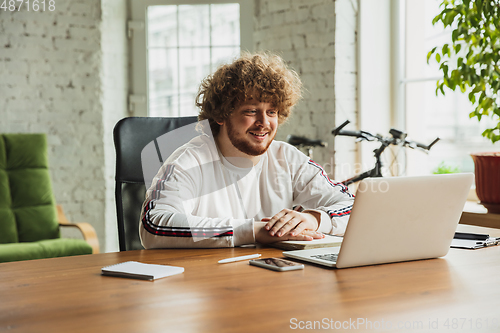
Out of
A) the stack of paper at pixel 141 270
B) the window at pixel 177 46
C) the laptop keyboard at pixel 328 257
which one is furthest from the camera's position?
the window at pixel 177 46

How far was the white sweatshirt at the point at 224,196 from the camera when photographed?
134 cm

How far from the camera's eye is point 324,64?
3.05 metres

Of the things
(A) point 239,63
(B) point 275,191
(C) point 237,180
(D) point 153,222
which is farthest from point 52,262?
(A) point 239,63

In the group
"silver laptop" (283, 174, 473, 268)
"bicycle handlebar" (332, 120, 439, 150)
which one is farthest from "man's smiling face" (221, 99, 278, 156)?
"bicycle handlebar" (332, 120, 439, 150)

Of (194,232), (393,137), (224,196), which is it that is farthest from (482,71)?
(194,232)

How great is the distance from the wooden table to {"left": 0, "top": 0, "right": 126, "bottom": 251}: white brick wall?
7.45ft

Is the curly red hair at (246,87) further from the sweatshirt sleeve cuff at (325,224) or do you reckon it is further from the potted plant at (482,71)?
the potted plant at (482,71)

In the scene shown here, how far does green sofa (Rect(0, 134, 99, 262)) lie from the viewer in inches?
114

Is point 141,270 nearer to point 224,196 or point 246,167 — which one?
point 224,196

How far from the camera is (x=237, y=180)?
67.1 inches

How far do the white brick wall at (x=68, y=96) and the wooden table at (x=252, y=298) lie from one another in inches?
89.4

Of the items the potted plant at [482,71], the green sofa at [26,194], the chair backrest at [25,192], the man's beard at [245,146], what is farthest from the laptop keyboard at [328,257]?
the chair backrest at [25,192]

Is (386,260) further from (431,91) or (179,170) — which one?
(431,91)

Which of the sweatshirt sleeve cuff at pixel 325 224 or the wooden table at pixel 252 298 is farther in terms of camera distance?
the sweatshirt sleeve cuff at pixel 325 224
